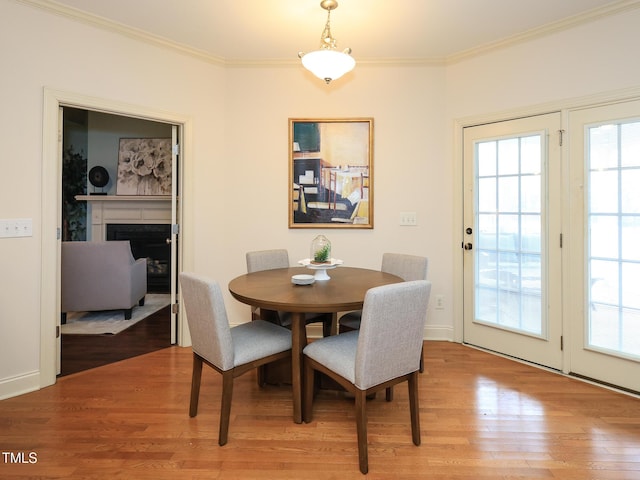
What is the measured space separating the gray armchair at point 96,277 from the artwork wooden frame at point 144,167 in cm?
194

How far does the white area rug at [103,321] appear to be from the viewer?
11.8ft

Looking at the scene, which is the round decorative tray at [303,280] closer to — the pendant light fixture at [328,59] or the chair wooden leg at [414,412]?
the chair wooden leg at [414,412]

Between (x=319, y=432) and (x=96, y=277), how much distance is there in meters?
3.12

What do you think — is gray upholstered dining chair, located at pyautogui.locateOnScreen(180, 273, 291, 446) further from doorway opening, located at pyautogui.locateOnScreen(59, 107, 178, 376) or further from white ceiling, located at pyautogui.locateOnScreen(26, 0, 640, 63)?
doorway opening, located at pyautogui.locateOnScreen(59, 107, 178, 376)

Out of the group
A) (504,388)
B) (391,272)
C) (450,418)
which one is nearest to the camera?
(450,418)

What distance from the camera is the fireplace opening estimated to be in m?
5.55

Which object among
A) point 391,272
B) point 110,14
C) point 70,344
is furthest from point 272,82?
point 70,344

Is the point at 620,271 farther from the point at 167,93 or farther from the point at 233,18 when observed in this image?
the point at 167,93

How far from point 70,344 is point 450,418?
3224 mm

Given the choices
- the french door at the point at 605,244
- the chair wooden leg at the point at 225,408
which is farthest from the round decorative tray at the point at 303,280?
the french door at the point at 605,244

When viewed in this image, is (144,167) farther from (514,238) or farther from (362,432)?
(362,432)

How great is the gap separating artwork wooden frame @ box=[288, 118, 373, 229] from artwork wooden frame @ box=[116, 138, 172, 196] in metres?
3.07

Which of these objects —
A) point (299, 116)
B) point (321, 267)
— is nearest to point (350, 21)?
point (299, 116)

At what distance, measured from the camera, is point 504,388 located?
95.1 inches
